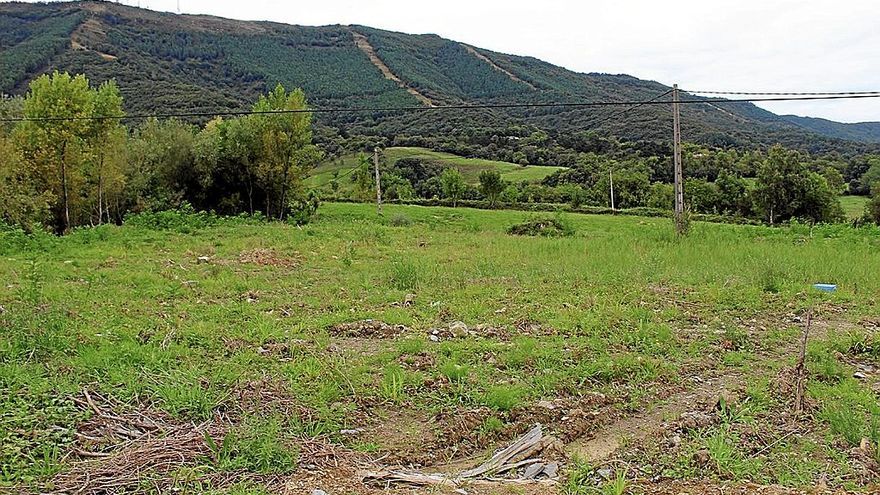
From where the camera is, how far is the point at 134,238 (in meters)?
16.8

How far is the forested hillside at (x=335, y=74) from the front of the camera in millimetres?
64000

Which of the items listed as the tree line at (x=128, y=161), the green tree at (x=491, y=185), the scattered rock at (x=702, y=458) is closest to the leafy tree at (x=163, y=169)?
the tree line at (x=128, y=161)

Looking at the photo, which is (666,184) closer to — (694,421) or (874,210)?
(874,210)

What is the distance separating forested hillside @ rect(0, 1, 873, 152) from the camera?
64.0m

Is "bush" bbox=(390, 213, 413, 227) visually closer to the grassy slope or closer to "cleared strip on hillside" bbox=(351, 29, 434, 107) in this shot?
the grassy slope

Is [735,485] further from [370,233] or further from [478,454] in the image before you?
[370,233]

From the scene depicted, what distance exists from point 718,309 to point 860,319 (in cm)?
171

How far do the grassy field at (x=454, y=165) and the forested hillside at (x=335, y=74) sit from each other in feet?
24.0

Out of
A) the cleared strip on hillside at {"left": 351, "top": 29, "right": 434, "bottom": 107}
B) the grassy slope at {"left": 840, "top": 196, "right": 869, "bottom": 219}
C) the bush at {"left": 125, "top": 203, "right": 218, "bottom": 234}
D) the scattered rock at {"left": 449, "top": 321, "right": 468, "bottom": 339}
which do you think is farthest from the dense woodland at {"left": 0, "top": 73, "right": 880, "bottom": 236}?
the cleared strip on hillside at {"left": 351, "top": 29, "right": 434, "bottom": 107}

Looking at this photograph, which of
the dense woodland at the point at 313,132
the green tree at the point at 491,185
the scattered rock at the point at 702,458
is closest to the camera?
the scattered rock at the point at 702,458

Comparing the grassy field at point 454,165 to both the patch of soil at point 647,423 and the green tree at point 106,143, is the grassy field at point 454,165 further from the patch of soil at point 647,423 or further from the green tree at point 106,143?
the patch of soil at point 647,423

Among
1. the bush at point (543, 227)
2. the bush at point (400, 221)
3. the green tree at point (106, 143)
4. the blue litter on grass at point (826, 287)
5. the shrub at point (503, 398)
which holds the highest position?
the green tree at point (106, 143)

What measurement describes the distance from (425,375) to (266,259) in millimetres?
8174

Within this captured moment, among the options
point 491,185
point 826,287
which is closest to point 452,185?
point 491,185
